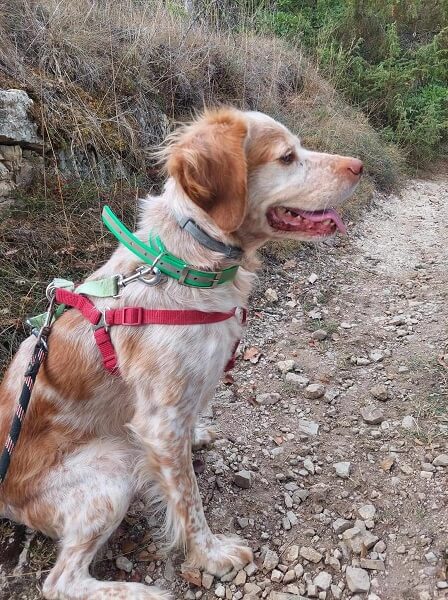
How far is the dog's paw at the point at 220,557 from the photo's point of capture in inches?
88.6

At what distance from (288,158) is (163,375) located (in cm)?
111

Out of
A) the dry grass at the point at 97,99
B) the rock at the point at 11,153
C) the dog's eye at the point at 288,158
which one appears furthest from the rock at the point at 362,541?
the rock at the point at 11,153

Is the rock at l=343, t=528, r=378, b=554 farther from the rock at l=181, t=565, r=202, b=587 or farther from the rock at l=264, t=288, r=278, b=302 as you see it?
the rock at l=264, t=288, r=278, b=302

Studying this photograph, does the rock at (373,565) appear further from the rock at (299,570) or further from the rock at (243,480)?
the rock at (243,480)

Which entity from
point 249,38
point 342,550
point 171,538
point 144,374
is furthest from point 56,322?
point 249,38

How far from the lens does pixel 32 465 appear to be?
2.12 metres

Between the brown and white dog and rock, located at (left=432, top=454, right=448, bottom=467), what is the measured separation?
1.11 meters

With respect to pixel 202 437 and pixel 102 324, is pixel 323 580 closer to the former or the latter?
pixel 202 437

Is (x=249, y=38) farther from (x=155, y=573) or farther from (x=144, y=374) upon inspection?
(x=155, y=573)

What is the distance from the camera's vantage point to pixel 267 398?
3.30 metres

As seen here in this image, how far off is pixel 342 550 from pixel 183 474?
0.80m

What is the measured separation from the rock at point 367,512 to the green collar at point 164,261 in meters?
1.32

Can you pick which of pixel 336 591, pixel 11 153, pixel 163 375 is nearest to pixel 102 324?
pixel 163 375

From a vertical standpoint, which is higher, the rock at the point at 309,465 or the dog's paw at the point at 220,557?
the dog's paw at the point at 220,557
